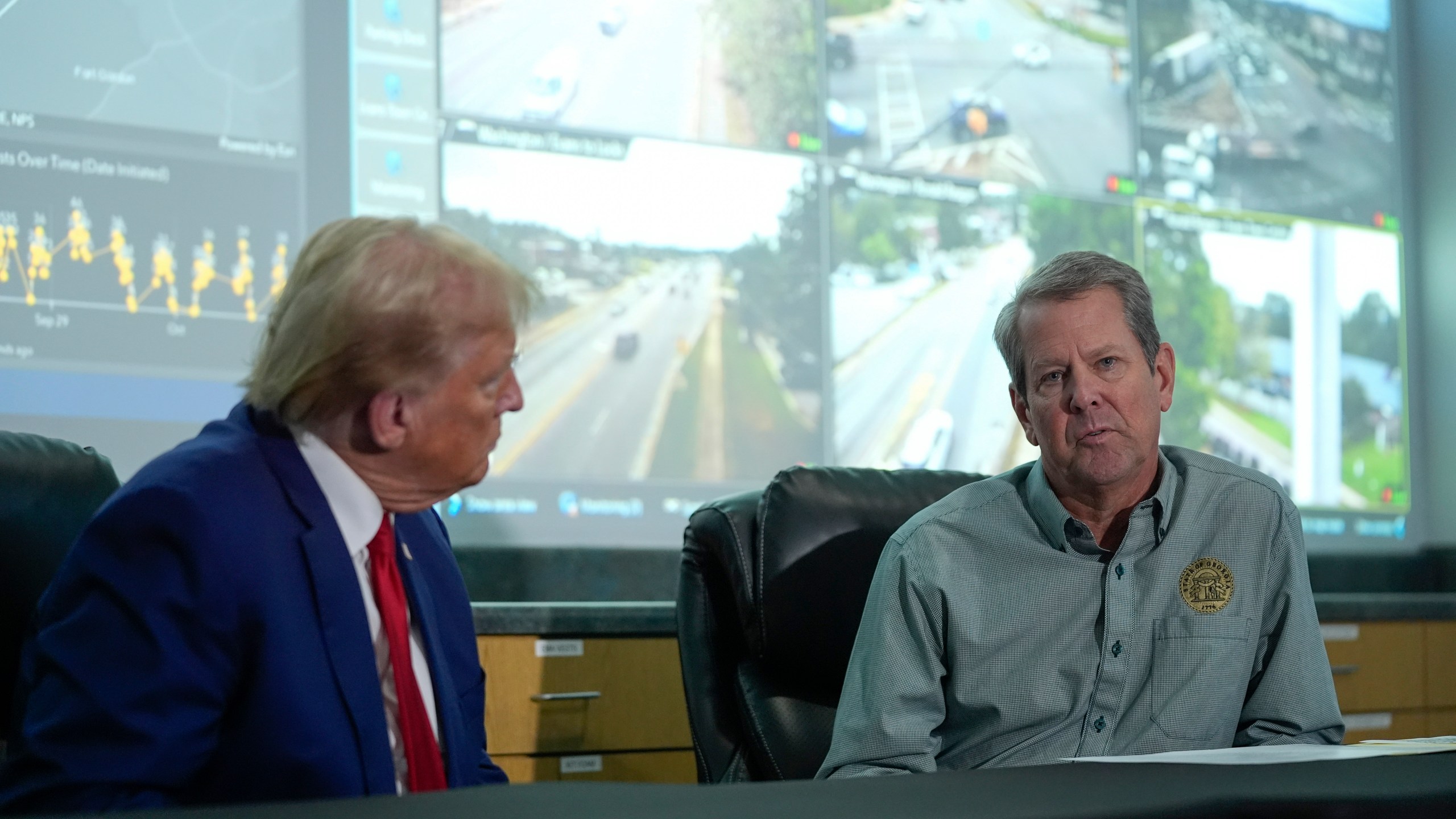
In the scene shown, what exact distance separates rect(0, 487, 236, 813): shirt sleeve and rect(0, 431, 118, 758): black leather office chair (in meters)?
0.24

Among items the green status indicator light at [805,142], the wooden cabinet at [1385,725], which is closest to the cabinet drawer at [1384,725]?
the wooden cabinet at [1385,725]

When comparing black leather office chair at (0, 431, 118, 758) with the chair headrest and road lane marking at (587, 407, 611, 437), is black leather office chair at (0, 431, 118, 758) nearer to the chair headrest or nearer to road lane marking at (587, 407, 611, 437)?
the chair headrest

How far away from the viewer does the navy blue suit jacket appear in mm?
940

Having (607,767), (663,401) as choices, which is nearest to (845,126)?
(663,401)

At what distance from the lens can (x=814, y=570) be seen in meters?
1.76

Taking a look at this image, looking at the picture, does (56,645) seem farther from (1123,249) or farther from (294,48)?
(1123,249)

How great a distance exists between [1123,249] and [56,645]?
9.94ft

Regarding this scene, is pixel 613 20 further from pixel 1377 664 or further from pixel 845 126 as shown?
pixel 1377 664

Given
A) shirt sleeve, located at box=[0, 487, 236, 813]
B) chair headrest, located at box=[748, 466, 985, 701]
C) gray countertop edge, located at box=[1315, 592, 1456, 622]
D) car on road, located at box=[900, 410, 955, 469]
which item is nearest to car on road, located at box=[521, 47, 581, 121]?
car on road, located at box=[900, 410, 955, 469]

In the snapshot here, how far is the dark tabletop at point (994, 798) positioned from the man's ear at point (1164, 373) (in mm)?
895

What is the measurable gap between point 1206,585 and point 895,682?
0.44 m

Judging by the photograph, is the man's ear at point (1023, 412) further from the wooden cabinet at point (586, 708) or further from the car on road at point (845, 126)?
the car on road at point (845, 126)

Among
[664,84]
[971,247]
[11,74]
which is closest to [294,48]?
[11,74]

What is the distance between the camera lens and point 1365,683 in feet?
9.82
